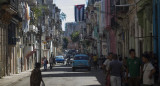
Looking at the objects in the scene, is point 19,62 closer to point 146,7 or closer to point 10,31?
point 10,31

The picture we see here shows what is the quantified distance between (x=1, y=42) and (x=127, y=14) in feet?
36.6

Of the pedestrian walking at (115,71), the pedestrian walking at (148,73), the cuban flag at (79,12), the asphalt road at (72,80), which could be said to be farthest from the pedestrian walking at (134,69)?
the cuban flag at (79,12)

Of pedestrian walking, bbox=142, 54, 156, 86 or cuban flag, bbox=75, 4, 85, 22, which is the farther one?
cuban flag, bbox=75, 4, 85, 22

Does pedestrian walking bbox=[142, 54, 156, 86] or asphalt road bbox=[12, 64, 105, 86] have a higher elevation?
pedestrian walking bbox=[142, 54, 156, 86]

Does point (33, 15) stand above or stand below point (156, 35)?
above

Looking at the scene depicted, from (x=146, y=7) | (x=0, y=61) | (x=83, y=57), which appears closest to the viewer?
(x=146, y=7)

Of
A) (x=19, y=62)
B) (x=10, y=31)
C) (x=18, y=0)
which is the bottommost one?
(x=19, y=62)

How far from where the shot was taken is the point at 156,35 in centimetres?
2567

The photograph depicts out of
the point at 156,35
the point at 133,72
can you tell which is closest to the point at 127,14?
the point at 156,35

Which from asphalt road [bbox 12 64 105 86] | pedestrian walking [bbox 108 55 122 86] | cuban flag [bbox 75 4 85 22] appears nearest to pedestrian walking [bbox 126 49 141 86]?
pedestrian walking [bbox 108 55 122 86]

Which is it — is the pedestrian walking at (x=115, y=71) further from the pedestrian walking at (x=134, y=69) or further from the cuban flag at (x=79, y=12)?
the cuban flag at (x=79, y=12)

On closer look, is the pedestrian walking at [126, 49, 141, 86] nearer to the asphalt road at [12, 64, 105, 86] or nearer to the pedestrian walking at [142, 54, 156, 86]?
the pedestrian walking at [142, 54, 156, 86]

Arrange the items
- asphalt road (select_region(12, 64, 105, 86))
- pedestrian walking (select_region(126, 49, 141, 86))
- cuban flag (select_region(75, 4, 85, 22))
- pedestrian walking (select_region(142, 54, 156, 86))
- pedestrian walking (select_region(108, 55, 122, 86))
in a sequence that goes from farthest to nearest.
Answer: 1. cuban flag (select_region(75, 4, 85, 22))
2. asphalt road (select_region(12, 64, 105, 86))
3. pedestrian walking (select_region(108, 55, 122, 86))
4. pedestrian walking (select_region(126, 49, 141, 86))
5. pedestrian walking (select_region(142, 54, 156, 86))

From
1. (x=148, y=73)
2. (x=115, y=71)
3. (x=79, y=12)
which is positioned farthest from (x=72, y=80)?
(x=79, y=12)
